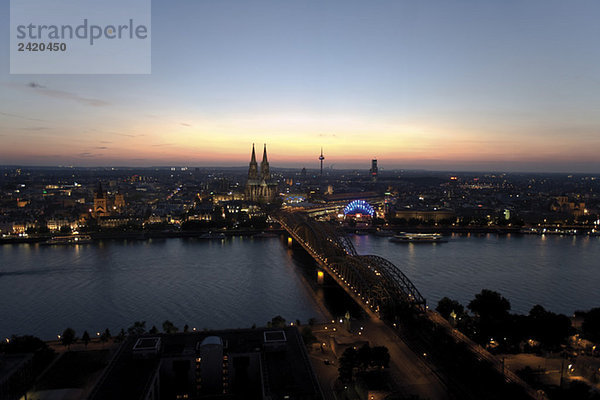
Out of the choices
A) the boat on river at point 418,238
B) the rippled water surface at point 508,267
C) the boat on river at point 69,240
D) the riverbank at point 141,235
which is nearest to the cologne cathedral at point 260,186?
the riverbank at point 141,235

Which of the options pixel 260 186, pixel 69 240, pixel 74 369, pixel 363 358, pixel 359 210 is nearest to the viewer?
pixel 363 358

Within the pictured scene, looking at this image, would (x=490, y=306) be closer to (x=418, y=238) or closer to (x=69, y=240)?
(x=418, y=238)

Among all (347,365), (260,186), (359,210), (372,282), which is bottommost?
(347,365)

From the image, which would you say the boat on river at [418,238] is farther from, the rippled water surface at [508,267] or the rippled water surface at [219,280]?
the rippled water surface at [219,280]

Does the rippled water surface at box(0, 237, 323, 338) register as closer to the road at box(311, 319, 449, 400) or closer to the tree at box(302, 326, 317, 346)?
the road at box(311, 319, 449, 400)

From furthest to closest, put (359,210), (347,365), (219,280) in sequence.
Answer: (359,210), (219,280), (347,365)

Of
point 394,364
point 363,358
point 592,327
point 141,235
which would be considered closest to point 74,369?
point 363,358

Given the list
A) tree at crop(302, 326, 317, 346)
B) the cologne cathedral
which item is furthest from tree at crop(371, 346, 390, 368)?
the cologne cathedral

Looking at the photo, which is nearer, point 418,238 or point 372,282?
point 372,282

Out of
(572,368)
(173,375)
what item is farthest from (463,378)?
(173,375)
